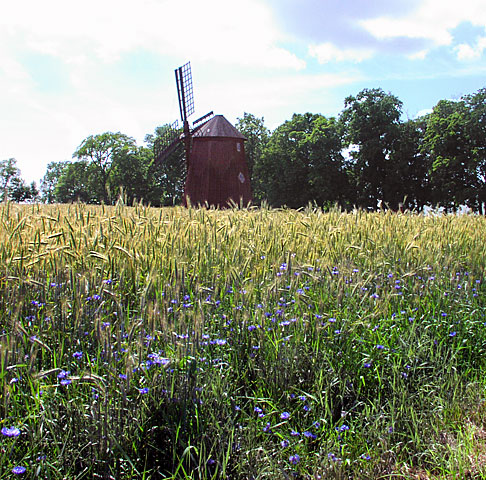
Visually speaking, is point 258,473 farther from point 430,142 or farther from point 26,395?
point 430,142

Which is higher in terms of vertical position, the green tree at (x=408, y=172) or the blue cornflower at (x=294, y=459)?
the green tree at (x=408, y=172)

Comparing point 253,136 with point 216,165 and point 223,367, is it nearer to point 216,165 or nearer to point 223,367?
point 216,165

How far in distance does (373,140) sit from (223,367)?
35999mm

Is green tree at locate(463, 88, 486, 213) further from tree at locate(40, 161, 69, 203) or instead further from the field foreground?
tree at locate(40, 161, 69, 203)

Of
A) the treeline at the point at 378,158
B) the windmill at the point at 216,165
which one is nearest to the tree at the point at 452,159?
the treeline at the point at 378,158

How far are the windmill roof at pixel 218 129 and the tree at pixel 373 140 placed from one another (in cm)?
1293

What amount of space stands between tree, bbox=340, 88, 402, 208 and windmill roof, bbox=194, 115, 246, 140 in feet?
42.4

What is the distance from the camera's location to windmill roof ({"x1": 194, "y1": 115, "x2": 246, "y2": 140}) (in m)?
27.9

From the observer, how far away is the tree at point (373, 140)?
3678 centimetres

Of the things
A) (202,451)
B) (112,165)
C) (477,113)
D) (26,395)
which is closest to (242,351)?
(202,451)

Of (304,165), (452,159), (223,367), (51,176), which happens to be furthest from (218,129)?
(51,176)

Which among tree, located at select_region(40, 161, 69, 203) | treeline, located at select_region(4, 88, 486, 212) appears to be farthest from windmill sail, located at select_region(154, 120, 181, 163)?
tree, located at select_region(40, 161, 69, 203)

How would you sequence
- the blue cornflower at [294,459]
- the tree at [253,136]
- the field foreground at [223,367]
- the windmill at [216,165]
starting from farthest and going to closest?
the tree at [253,136], the windmill at [216,165], the blue cornflower at [294,459], the field foreground at [223,367]

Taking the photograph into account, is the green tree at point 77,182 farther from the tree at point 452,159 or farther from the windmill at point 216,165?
the tree at point 452,159
